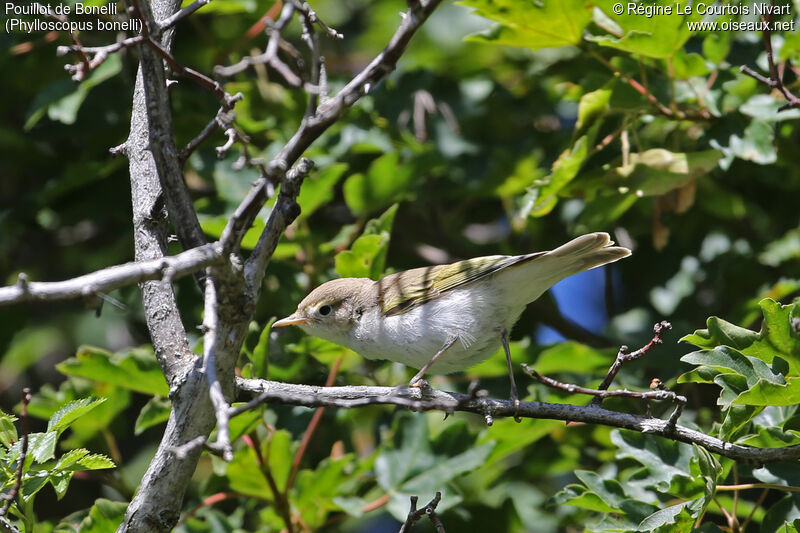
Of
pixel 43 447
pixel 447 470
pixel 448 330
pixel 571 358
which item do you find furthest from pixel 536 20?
pixel 43 447

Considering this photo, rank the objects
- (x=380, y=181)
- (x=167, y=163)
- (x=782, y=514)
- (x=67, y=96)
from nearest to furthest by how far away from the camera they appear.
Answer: (x=167, y=163)
(x=782, y=514)
(x=67, y=96)
(x=380, y=181)

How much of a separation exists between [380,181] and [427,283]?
694mm

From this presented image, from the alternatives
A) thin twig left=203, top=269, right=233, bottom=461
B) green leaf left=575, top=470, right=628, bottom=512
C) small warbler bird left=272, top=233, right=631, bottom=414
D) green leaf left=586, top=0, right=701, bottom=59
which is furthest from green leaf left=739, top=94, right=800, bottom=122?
thin twig left=203, top=269, right=233, bottom=461

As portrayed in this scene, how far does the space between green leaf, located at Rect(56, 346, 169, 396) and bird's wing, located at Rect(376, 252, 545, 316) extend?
1.02m

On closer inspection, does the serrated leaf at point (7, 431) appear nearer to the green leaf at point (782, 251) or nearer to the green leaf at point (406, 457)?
the green leaf at point (406, 457)

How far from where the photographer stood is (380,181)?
400 centimetres

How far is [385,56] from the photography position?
206cm

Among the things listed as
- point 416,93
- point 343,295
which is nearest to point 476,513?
point 343,295

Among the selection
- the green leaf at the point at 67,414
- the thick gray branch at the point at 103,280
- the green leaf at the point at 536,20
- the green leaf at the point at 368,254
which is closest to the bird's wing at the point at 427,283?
the green leaf at the point at 368,254

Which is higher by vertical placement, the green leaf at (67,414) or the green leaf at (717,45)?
the green leaf at (717,45)

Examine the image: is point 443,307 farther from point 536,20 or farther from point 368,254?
point 536,20

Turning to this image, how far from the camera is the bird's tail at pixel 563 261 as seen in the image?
313cm

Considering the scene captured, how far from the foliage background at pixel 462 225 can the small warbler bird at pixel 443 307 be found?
15 cm

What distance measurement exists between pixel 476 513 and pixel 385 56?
2726 millimetres
